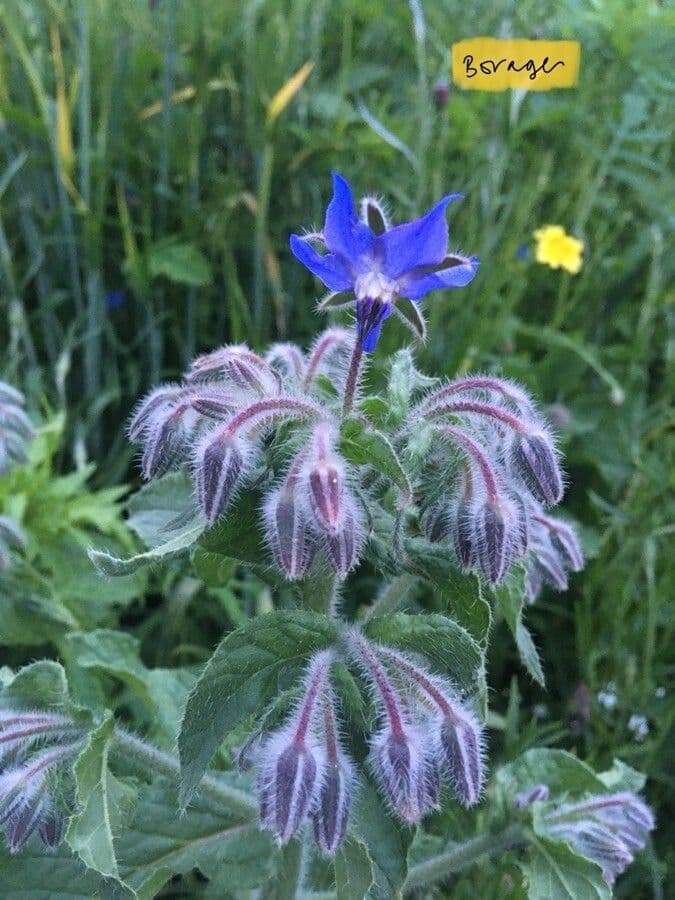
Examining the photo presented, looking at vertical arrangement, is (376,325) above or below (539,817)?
above

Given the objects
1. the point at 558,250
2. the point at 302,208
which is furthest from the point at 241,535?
the point at 302,208

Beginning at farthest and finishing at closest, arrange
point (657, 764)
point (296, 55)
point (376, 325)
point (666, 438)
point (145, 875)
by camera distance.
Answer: point (296, 55) → point (666, 438) → point (657, 764) → point (145, 875) → point (376, 325)

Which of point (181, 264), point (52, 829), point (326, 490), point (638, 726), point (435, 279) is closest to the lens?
point (326, 490)

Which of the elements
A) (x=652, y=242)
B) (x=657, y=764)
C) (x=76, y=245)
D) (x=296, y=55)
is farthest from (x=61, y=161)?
(x=657, y=764)

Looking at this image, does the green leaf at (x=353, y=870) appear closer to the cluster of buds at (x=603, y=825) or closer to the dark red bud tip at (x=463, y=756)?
the dark red bud tip at (x=463, y=756)

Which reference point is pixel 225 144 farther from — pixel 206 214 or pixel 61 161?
pixel 61 161

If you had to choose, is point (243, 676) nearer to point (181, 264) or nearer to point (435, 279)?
point (435, 279)

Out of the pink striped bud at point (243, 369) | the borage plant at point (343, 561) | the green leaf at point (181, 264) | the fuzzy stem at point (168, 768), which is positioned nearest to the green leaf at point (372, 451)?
the borage plant at point (343, 561)
